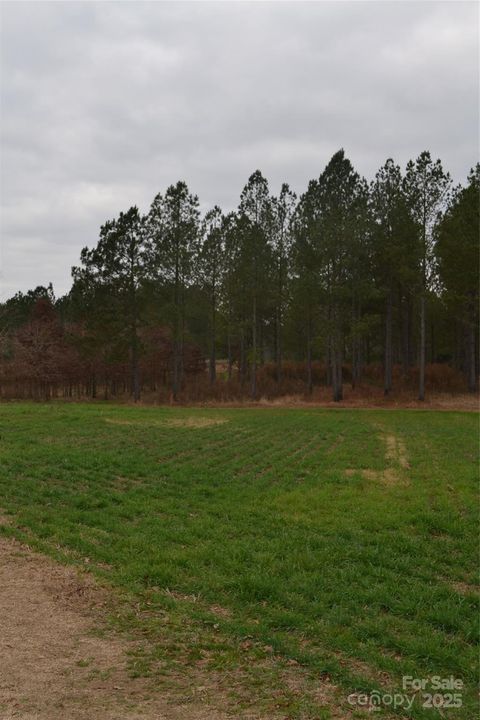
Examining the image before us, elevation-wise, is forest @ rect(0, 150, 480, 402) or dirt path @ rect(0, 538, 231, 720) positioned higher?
forest @ rect(0, 150, 480, 402)

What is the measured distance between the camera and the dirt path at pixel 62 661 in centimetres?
452

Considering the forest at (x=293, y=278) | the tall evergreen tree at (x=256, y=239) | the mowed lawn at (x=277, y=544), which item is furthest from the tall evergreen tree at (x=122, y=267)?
the mowed lawn at (x=277, y=544)

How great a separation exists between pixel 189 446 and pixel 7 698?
14.3 metres

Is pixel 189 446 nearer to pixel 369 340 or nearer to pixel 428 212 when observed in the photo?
pixel 428 212

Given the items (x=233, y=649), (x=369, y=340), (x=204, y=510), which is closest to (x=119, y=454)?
(x=204, y=510)

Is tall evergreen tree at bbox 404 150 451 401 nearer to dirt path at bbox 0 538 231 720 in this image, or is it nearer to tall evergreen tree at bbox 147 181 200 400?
tall evergreen tree at bbox 147 181 200 400

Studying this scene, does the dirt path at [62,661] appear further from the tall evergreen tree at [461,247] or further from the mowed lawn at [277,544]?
the tall evergreen tree at [461,247]

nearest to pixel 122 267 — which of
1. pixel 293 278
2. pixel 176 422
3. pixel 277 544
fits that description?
pixel 293 278

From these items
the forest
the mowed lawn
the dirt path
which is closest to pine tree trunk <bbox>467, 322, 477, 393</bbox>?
the forest

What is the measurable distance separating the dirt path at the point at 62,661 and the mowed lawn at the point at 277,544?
39 centimetres

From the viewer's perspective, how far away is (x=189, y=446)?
18.9m

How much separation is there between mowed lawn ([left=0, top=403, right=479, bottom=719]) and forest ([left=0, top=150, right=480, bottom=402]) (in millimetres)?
23523

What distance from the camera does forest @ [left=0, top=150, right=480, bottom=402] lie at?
39719 millimetres

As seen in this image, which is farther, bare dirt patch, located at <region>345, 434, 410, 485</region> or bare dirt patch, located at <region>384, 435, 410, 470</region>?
Result: bare dirt patch, located at <region>384, 435, 410, 470</region>
